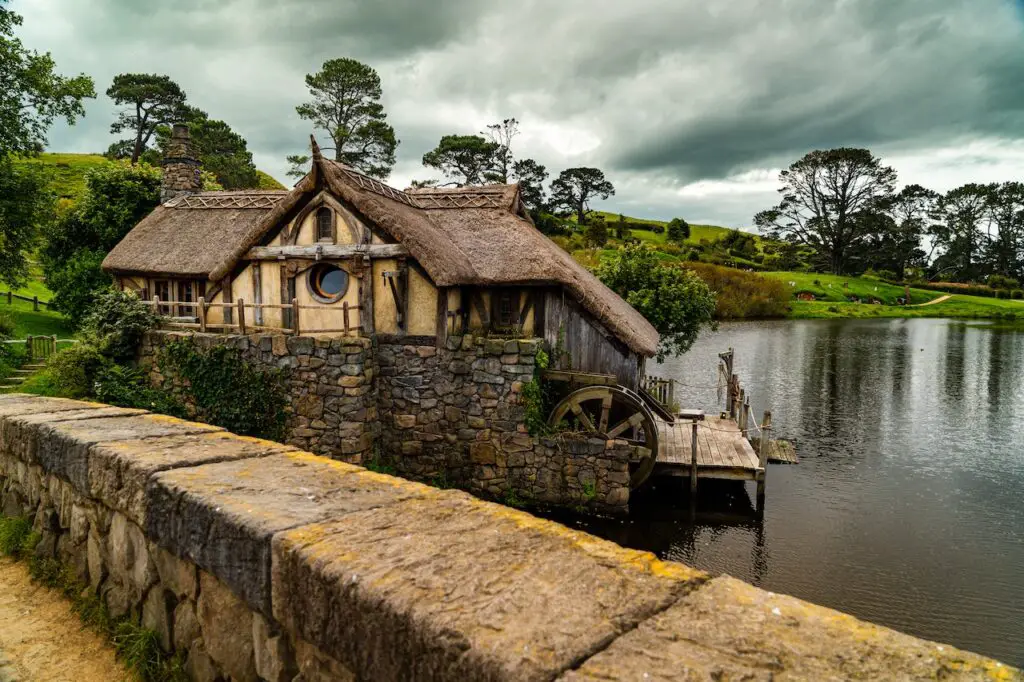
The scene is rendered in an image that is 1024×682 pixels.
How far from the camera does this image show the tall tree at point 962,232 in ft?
262

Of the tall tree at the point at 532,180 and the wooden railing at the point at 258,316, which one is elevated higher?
the tall tree at the point at 532,180

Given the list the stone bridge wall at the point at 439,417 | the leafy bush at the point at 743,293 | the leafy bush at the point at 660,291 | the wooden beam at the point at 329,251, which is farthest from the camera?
the leafy bush at the point at 743,293

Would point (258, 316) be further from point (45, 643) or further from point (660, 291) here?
point (660, 291)

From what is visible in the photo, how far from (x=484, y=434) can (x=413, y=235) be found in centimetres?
471

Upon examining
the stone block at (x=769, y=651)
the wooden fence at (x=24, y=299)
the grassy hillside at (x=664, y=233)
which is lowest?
the stone block at (x=769, y=651)

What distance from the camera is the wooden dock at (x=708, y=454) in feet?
44.4

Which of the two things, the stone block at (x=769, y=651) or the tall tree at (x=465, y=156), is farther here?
the tall tree at (x=465, y=156)

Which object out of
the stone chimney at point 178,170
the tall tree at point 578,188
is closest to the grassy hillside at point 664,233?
the tall tree at point 578,188

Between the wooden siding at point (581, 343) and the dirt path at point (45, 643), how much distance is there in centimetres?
1122

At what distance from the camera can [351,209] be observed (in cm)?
1341

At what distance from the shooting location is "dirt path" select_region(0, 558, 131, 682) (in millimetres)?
2674

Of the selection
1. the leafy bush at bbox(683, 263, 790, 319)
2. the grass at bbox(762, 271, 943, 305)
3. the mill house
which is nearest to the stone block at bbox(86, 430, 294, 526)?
the mill house

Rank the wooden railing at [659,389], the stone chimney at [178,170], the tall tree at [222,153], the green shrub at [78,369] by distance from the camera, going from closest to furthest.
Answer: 1. the green shrub at [78,369]
2. the wooden railing at [659,389]
3. the stone chimney at [178,170]
4. the tall tree at [222,153]

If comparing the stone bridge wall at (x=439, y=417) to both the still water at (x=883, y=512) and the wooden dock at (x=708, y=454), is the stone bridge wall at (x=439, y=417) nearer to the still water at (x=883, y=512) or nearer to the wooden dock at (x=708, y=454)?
the still water at (x=883, y=512)
